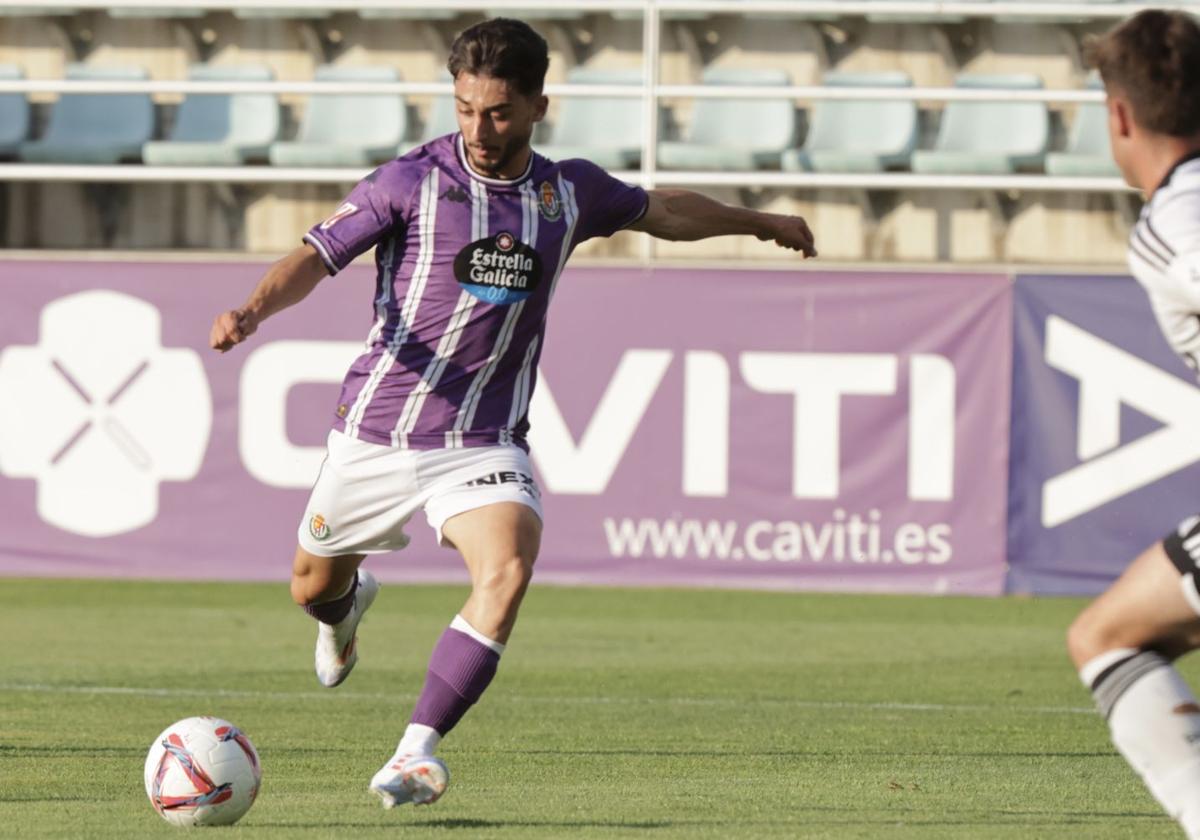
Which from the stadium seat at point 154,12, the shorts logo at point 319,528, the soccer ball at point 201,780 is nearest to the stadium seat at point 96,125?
the stadium seat at point 154,12

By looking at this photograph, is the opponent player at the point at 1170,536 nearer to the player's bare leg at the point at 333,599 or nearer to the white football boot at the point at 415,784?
the white football boot at the point at 415,784

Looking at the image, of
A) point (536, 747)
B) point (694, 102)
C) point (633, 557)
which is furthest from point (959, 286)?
point (536, 747)

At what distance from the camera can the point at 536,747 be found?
7.96 metres

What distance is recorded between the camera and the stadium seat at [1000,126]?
16.8 m

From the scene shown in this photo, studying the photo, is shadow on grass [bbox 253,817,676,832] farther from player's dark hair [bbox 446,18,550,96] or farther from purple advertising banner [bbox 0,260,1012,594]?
purple advertising banner [bbox 0,260,1012,594]

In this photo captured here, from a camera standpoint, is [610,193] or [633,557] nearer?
[610,193]

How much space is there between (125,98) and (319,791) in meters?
11.9

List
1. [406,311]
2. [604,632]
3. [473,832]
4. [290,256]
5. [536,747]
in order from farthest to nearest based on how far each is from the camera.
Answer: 1. [604,632]
2. [536,747]
3. [406,311]
4. [290,256]
5. [473,832]

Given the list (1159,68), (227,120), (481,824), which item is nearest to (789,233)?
(481,824)

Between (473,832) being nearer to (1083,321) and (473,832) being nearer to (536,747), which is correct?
(536,747)

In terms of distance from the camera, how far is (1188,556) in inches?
184

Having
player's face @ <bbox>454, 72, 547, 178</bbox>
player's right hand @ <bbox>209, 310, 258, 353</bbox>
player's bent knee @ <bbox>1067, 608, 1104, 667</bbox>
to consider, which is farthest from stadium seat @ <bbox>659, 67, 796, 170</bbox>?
player's bent knee @ <bbox>1067, 608, 1104, 667</bbox>

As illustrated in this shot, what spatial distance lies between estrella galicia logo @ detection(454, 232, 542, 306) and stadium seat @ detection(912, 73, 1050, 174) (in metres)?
10.4

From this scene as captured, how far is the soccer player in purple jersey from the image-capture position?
6.42 meters
